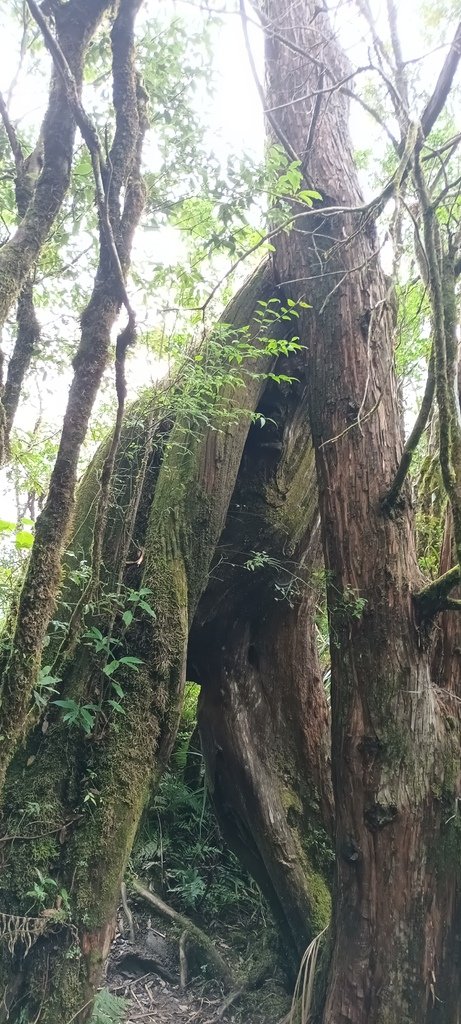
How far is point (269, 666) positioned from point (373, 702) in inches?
54.6

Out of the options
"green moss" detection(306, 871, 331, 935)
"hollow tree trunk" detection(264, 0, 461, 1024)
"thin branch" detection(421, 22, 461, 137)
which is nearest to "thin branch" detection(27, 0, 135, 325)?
"hollow tree trunk" detection(264, 0, 461, 1024)

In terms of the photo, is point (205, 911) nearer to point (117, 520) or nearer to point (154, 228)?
point (117, 520)

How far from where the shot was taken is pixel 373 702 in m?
3.14

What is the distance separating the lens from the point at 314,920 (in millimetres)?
3764

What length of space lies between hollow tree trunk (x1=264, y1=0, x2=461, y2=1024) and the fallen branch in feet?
5.08

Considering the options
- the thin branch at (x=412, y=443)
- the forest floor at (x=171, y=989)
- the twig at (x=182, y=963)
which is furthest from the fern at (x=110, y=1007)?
the thin branch at (x=412, y=443)

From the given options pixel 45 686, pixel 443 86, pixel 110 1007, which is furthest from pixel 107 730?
pixel 443 86

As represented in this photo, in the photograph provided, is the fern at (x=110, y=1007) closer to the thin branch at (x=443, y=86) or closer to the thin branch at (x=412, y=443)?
the thin branch at (x=412, y=443)

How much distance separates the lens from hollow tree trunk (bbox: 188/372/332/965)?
4.10m

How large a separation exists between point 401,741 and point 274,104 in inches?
168

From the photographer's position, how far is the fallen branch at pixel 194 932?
13.8ft

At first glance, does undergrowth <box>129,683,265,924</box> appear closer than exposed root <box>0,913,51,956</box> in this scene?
No

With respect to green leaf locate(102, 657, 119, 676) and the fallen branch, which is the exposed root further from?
the fallen branch

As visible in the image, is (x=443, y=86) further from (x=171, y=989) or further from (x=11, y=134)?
(x=171, y=989)
